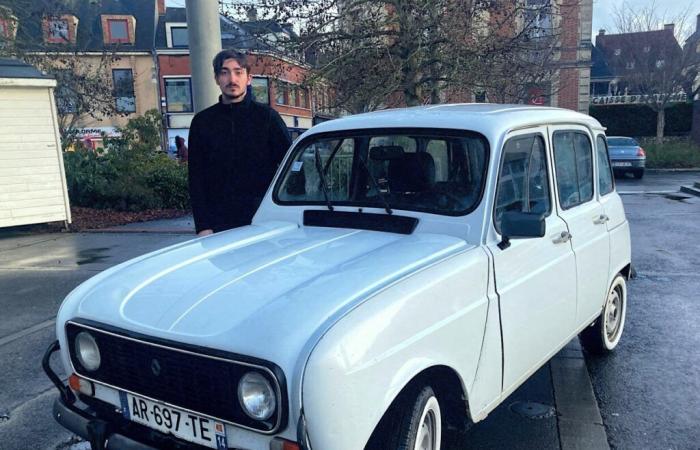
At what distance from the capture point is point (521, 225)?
2.84 metres

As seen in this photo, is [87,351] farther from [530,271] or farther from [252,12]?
[252,12]

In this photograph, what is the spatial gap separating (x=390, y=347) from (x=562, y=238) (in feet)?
5.80

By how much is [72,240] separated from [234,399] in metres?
9.23

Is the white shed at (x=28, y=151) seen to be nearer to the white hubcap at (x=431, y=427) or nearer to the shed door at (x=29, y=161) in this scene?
the shed door at (x=29, y=161)

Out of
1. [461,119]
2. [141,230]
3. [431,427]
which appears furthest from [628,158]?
[431,427]

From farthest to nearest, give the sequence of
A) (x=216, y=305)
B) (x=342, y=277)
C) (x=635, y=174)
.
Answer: (x=635, y=174) → (x=342, y=277) → (x=216, y=305)

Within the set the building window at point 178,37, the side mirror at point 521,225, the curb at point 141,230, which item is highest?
the building window at point 178,37

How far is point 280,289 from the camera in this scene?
7.59 ft

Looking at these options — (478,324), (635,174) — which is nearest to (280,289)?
(478,324)

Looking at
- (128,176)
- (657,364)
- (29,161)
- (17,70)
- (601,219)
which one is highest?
(17,70)

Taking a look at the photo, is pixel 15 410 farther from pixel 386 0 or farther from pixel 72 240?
pixel 386 0

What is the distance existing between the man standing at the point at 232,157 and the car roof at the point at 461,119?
0.56 metres

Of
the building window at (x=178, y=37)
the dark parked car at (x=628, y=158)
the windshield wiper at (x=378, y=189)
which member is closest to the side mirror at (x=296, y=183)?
the windshield wiper at (x=378, y=189)

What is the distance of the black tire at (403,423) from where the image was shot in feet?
7.47
